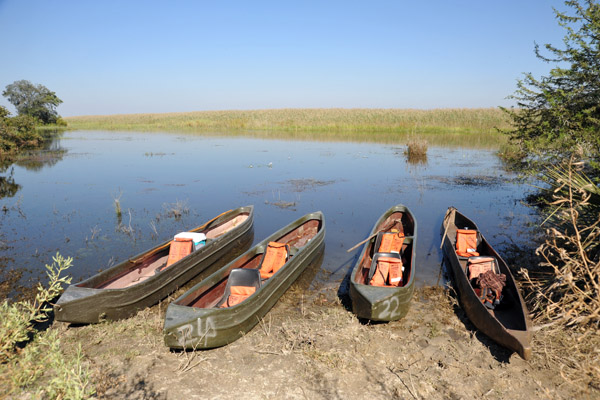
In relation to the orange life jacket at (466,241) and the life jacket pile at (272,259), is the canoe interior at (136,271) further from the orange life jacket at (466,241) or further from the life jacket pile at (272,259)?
the orange life jacket at (466,241)

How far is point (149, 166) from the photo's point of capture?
72.3ft

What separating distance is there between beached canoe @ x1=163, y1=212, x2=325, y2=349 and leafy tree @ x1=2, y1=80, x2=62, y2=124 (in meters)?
66.0

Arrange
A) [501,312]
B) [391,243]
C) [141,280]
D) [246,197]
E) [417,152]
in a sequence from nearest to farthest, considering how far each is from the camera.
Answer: [501,312], [141,280], [391,243], [246,197], [417,152]

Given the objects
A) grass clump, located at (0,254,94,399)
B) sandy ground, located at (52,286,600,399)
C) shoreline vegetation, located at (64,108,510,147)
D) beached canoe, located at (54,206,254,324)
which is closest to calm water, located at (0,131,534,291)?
beached canoe, located at (54,206,254,324)

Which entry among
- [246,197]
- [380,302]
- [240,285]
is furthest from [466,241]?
[246,197]

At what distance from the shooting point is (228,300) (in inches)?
253

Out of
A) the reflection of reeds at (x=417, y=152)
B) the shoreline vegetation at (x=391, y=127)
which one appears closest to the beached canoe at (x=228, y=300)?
the reflection of reeds at (x=417, y=152)

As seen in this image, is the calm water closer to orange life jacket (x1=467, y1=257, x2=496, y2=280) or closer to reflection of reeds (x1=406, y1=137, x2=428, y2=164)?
reflection of reeds (x1=406, y1=137, x2=428, y2=164)

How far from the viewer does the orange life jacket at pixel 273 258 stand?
779cm

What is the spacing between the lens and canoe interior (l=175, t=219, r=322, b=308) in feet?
19.0

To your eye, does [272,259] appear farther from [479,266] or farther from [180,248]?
[479,266]

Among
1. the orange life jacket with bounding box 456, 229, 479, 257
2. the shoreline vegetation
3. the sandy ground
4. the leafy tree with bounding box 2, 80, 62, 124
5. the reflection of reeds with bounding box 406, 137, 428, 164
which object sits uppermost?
the leafy tree with bounding box 2, 80, 62, 124

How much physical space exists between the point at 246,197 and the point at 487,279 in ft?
34.3

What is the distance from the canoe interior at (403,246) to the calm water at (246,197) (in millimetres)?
497
